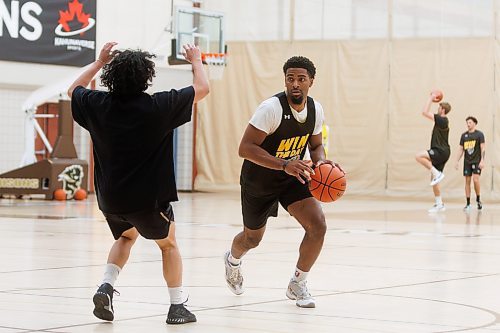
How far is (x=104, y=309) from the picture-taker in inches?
239

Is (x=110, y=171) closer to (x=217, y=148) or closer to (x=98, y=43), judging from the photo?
(x=98, y=43)

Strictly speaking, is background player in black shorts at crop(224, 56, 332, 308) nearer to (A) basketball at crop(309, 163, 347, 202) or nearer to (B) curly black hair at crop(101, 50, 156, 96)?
(A) basketball at crop(309, 163, 347, 202)

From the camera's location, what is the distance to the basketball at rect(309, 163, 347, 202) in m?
7.38

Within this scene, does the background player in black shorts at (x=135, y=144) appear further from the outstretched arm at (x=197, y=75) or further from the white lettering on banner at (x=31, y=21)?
the white lettering on banner at (x=31, y=21)

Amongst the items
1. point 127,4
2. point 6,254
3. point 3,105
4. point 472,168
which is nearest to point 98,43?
point 127,4

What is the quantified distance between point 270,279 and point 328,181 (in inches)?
67.4

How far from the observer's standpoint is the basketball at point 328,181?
24.2 feet

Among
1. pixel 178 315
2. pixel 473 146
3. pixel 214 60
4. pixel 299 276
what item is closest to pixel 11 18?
pixel 214 60

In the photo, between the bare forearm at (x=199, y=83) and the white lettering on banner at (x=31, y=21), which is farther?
the white lettering on banner at (x=31, y=21)

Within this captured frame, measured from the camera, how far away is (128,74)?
6.00 m

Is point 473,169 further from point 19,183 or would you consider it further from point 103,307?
point 103,307

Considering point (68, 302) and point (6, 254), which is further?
point (6, 254)

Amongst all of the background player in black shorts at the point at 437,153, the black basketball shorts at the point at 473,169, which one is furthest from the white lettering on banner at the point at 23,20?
the black basketball shorts at the point at 473,169

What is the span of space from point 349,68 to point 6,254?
64.5ft
